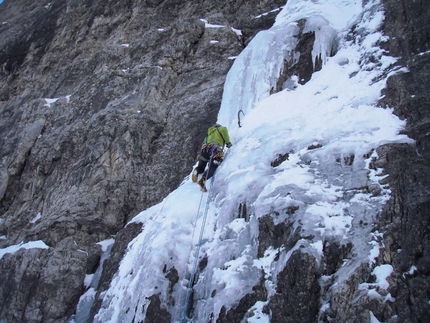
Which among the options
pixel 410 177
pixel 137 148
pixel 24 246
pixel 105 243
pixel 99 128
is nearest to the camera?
pixel 410 177

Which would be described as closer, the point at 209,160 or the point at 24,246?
the point at 209,160

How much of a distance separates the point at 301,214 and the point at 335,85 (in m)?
3.44

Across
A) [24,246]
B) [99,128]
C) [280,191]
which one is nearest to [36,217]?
[24,246]

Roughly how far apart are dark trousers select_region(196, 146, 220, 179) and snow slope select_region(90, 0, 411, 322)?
0.20 m

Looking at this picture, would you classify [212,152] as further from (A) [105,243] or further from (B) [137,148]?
(B) [137,148]

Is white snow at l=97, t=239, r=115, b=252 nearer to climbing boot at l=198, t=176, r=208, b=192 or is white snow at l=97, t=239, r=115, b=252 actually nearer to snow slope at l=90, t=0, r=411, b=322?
snow slope at l=90, t=0, r=411, b=322

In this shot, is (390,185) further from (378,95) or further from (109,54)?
(109,54)

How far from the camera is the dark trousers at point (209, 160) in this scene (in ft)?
25.8

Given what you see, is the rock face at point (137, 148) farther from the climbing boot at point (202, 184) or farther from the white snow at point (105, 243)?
the climbing boot at point (202, 184)

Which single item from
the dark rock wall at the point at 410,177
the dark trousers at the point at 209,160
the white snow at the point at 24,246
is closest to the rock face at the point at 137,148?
the dark rock wall at the point at 410,177

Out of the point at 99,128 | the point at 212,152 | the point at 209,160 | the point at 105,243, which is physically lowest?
the point at 105,243

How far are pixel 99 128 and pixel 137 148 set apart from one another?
58.2 inches

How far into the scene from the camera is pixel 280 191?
238 inches

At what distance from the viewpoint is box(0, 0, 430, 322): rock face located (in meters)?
4.83
